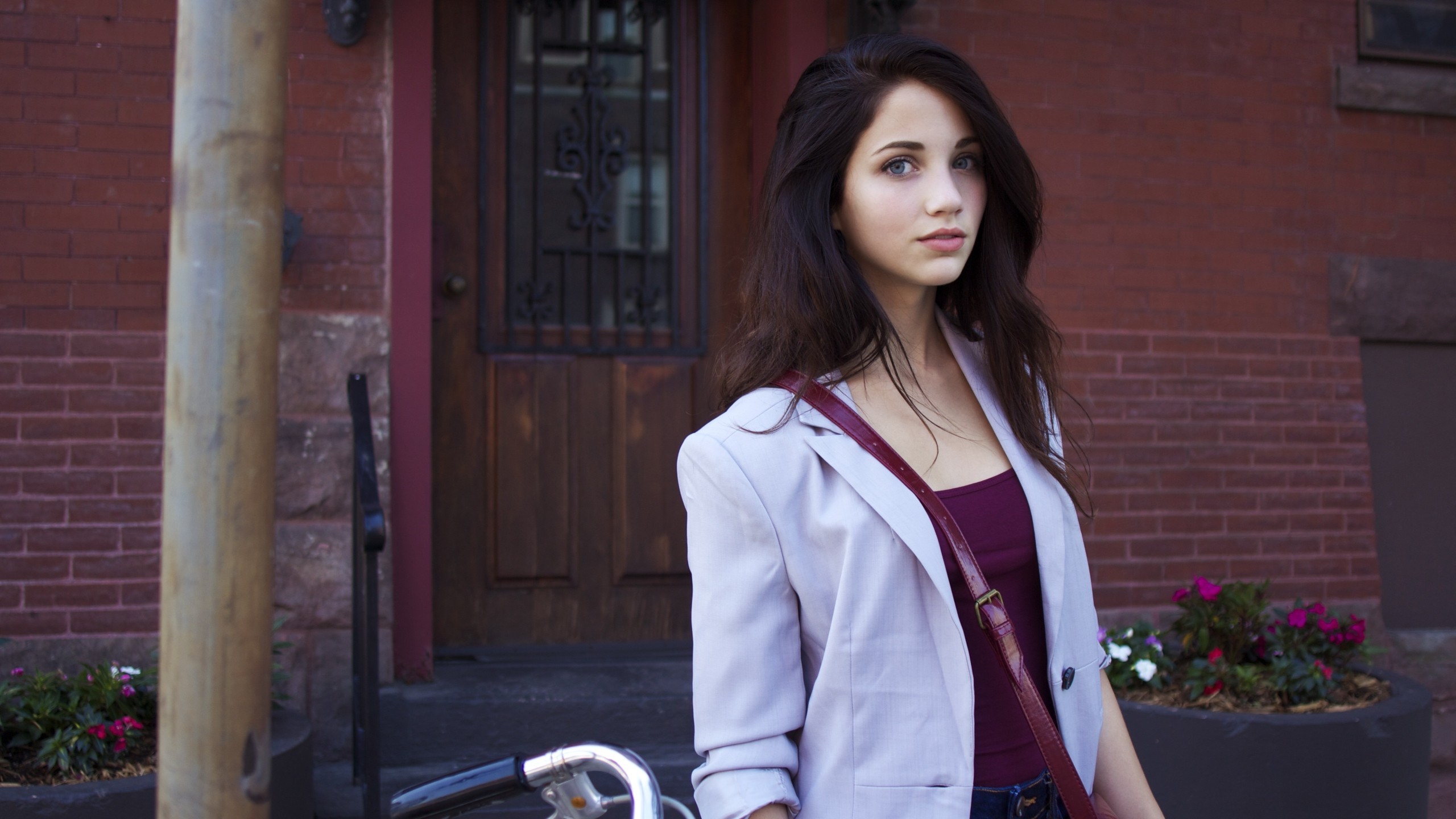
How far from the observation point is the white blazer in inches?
51.6

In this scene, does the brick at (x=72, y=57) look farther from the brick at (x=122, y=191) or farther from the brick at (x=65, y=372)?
the brick at (x=65, y=372)

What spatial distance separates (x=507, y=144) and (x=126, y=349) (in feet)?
5.11

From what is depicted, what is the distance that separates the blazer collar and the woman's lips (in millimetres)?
208

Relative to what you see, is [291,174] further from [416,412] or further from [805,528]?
[805,528]

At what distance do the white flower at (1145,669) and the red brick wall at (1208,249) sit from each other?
123 centimetres

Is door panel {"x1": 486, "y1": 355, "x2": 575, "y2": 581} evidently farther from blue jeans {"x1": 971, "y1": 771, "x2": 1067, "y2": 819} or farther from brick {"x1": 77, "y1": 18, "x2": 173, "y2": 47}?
blue jeans {"x1": 971, "y1": 771, "x2": 1067, "y2": 819}

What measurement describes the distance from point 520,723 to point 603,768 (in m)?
Result: 2.57

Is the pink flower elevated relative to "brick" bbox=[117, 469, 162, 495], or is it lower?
lower

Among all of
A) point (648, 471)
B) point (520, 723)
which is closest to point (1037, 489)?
point (520, 723)

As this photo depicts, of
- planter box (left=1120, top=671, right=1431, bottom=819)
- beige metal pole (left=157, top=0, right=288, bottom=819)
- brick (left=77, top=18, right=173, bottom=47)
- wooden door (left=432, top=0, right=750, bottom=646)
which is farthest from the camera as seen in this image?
wooden door (left=432, top=0, right=750, bottom=646)

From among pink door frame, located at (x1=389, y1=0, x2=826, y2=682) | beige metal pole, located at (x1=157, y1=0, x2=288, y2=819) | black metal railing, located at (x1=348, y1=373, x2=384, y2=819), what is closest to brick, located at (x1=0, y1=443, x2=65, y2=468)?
black metal railing, located at (x1=348, y1=373, x2=384, y2=819)

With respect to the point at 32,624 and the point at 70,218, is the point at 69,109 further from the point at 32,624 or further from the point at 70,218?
the point at 32,624

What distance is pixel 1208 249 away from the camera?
467 cm

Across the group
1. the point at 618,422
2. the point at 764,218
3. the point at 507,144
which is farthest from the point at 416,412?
the point at 764,218
